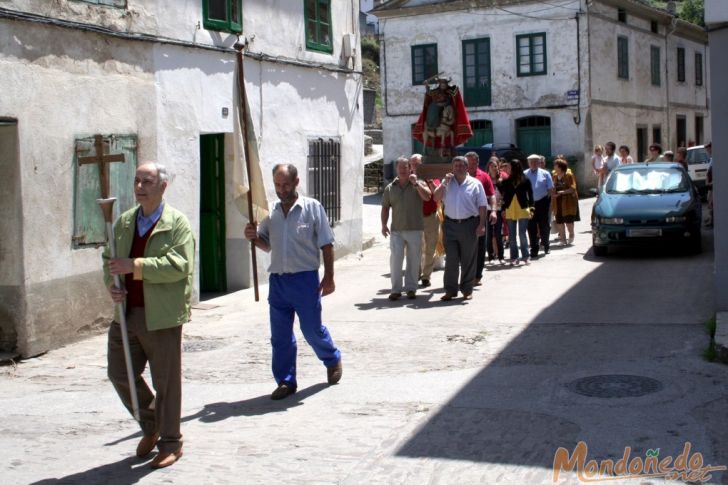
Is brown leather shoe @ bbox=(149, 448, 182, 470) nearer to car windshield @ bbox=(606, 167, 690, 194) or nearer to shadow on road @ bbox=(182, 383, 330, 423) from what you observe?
shadow on road @ bbox=(182, 383, 330, 423)

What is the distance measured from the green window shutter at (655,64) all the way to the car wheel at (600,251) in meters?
23.9

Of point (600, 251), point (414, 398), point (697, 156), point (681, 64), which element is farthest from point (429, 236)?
point (681, 64)

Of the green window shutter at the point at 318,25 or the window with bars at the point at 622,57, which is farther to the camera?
the window with bars at the point at 622,57

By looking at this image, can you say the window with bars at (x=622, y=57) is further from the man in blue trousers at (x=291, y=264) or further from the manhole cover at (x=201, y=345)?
the man in blue trousers at (x=291, y=264)

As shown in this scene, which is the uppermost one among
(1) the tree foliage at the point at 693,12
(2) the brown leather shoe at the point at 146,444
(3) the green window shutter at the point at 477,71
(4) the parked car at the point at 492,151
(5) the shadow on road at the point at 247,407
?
(1) the tree foliage at the point at 693,12

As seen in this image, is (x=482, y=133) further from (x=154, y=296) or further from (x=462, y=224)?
(x=154, y=296)

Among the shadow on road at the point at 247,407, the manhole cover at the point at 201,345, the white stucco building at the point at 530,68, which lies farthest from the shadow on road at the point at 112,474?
the white stucco building at the point at 530,68

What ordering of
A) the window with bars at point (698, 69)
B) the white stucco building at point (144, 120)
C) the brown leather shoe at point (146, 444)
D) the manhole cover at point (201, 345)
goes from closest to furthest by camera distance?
the brown leather shoe at point (146, 444) < the white stucco building at point (144, 120) < the manhole cover at point (201, 345) < the window with bars at point (698, 69)

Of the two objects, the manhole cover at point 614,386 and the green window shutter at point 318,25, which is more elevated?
the green window shutter at point 318,25

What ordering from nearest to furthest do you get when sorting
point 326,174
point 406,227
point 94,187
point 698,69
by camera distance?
point 94,187 < point 406,227 < point 326,174 < point 698,69

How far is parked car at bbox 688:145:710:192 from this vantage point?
86.0 feet

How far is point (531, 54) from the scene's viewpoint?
33.4 metres

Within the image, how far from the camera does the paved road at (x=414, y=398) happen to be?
6.24 metres

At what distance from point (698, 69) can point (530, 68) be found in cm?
1364
